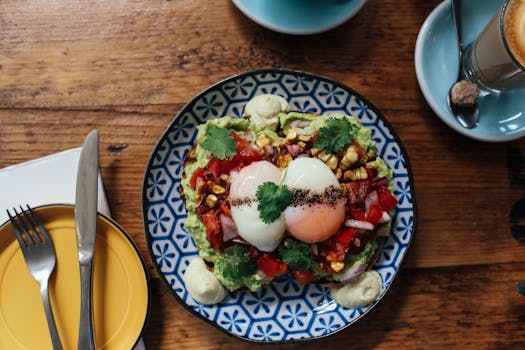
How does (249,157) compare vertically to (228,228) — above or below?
above

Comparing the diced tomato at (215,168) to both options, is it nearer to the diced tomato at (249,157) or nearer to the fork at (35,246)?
the diced tomato at (249,157)

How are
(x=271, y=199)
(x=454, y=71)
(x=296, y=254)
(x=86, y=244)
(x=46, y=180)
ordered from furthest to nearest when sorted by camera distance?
1. (x=454, y=71)
2. (x=46, y=180)
3. (x=86, y=244)
4. (x=296, y=254)
5. (x=271, y=199)

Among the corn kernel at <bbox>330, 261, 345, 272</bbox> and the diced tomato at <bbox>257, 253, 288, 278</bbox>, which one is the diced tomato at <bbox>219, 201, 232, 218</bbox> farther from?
the corn kernel at <bbox>330, 261, 345, 272</bbox>

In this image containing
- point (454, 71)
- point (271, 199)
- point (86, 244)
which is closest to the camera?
point (271, 199)

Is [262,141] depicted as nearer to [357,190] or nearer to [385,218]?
[357,190]

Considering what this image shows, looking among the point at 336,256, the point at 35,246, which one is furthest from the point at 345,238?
the point at 35,246

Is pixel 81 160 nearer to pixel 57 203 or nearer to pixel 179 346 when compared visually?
pixel 57 203

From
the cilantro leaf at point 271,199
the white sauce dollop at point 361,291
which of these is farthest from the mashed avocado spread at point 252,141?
the cilantro leaf at point 271,199
